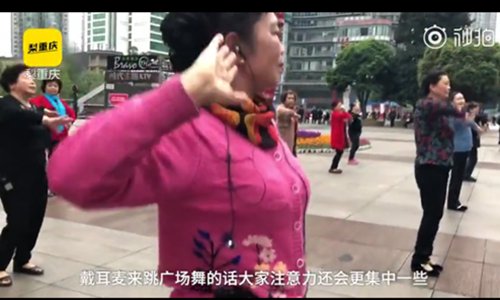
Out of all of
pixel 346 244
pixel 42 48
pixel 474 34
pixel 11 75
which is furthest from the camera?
pixel 474 34

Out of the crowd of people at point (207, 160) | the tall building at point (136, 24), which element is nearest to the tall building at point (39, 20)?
the tall building at point (136, 24)

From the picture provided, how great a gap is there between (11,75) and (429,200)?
3.11 m

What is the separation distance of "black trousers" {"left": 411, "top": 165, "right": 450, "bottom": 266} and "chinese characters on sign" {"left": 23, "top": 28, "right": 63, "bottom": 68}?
10.9ft

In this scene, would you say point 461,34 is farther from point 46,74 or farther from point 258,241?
point 258,241

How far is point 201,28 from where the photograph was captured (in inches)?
42.8

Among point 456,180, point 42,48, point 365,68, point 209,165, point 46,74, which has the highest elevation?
point 42,48

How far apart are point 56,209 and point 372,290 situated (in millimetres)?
4425

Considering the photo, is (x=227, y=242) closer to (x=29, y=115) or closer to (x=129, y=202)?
A: (x=129, y=202)

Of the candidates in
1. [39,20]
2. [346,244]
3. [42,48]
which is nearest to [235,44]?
[39,20]

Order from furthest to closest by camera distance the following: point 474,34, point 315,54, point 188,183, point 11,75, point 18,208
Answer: point 315,54
point 474,34
point 11,75
point 18,208
point 188,183

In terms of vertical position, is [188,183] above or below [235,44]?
below

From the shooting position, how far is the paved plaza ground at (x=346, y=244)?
3.25m

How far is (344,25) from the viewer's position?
4719cm
